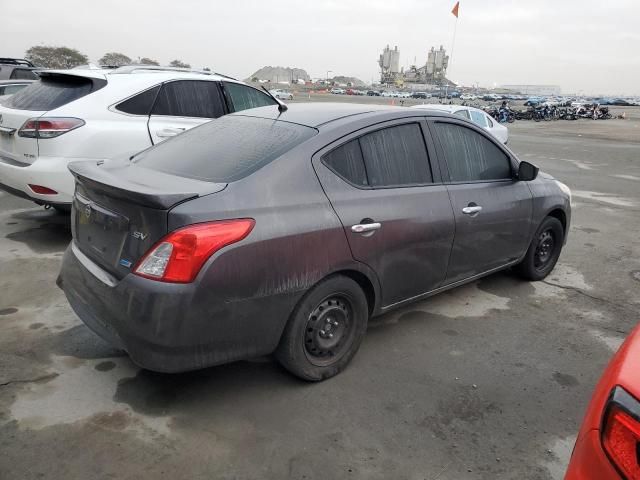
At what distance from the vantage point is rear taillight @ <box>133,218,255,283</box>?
241 cm

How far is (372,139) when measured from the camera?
10.7 ft

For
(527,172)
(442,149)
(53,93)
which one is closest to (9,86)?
(53,93)

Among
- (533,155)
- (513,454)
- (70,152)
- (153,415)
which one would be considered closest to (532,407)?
(513,454)

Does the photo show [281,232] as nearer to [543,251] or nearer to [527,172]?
[527,172]

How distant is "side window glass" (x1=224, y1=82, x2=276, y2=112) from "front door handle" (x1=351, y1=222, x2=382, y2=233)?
12.6 ft

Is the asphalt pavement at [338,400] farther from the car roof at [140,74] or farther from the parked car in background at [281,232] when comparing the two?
the car roof at [140,74]

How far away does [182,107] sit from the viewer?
18.9ft

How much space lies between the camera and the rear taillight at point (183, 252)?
2.41 m

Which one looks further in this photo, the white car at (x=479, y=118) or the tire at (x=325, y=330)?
the white car at (x=479, y=118)

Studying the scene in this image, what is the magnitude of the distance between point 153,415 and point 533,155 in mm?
15381

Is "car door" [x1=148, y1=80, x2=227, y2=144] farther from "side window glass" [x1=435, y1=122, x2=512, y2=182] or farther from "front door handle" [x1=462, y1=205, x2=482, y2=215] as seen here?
"front door handle" [x1=462, y1=205, x2=482, y2=215]

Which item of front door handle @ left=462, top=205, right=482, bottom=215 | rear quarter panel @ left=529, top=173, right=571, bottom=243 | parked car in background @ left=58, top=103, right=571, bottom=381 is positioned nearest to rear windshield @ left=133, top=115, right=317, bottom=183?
parked car in background @ left=58, top=103, right=571, bottom=381

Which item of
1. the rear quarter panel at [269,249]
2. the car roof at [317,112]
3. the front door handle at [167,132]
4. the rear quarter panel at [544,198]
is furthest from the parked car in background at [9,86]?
the rear quarter panel at [544,198]

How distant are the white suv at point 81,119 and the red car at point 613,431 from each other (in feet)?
15.2
